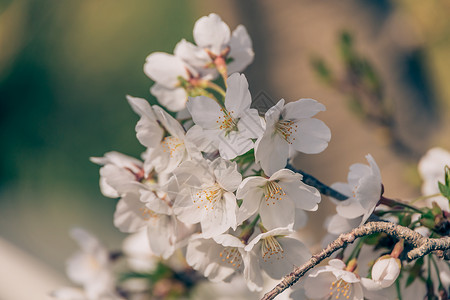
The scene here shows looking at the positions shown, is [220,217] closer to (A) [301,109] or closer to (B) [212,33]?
(A) [301,109]

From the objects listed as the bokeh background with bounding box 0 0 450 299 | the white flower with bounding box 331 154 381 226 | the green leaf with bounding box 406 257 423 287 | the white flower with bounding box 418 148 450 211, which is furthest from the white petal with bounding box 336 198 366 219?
the bokeh background with bounding box 0 0 450 299

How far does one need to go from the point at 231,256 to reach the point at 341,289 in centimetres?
12

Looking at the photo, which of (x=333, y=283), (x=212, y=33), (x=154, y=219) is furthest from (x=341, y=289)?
(x=212, y=33)

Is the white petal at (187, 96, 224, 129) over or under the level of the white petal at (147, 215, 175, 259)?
over

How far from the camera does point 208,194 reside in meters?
0.43

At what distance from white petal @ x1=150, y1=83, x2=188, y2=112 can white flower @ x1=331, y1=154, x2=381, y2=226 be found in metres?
0.22

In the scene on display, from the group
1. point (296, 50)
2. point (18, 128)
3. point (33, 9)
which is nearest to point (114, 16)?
point (33, 9)

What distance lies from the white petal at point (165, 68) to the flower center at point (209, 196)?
0.58 ft

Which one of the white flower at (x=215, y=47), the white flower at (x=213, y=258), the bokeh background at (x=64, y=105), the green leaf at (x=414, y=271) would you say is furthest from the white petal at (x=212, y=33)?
the bokeh background at (x=64, y=105)

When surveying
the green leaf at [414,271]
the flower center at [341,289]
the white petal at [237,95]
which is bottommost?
the green leaf at [414,271]

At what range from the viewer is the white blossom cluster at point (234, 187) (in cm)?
40

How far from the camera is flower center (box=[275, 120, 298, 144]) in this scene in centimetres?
41

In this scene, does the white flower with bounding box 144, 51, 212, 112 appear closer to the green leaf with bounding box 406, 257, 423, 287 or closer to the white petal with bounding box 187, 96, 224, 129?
the white petal with bounding box 187, 96, 224, 129

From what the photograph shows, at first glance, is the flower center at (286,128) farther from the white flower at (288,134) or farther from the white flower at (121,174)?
the white flower at (121,174)
